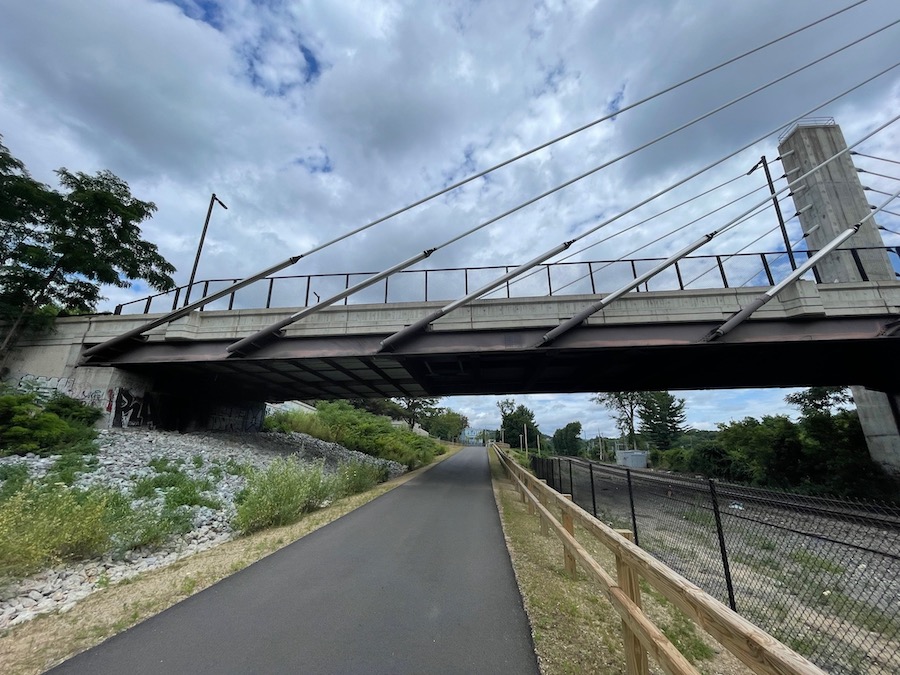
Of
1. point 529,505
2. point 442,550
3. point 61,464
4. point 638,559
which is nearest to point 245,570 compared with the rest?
point 442,550

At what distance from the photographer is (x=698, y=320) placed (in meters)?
14.6

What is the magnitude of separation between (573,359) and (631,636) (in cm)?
1532

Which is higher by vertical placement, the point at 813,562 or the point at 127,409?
the point at 127,409

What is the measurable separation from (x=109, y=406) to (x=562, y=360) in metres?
19.7

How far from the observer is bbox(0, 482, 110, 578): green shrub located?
209 inches

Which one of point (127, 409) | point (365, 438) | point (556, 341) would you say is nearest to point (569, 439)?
point (365, 438)

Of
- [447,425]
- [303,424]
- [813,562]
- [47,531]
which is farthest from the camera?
[447,425]

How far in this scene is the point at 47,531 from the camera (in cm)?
581

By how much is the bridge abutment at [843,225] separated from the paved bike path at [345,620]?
71.8 feet

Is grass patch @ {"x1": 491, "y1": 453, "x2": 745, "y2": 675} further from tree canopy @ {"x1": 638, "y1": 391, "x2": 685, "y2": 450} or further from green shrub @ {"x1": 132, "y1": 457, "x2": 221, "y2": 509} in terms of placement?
tree canopy @ {"x1": 638, "y1": 391, "x2": 685, "y2": 450}

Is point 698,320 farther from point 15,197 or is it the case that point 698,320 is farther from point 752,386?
point 15,197

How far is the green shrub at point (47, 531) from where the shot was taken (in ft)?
17.4

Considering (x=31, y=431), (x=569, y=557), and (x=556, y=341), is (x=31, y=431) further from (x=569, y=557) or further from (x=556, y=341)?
(x=556, y=341)

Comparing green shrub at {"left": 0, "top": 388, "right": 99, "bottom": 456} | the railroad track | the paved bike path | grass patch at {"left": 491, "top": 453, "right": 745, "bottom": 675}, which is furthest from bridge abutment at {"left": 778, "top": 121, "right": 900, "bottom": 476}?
green shrub at {"left": 0, "top": 388, "right": 99, "bottom": 456}
